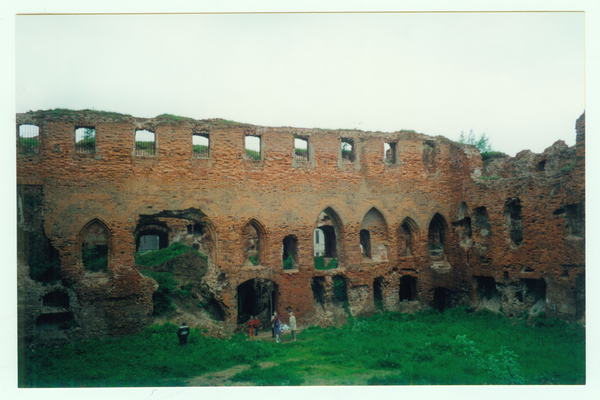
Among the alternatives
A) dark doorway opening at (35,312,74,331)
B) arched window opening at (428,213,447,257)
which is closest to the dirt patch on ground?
dark doorway opening at (35,312,74,331)

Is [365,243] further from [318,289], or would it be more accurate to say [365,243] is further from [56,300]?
[56,300]

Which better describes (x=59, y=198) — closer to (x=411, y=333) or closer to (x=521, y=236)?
(x=411, y=333)

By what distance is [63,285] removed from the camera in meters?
13.1

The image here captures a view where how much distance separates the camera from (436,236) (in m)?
18.7

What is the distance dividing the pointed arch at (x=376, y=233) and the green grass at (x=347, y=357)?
3.22 metres

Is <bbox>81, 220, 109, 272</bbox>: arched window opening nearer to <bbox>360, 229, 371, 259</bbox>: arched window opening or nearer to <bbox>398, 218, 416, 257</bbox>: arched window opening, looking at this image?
<bbox>360, 229, 371, 259</bbox>: arched window opening

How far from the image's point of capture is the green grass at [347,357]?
386 inches

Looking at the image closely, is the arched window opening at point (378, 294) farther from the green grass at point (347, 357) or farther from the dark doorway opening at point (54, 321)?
the dark doorway opening at point (54, 321)

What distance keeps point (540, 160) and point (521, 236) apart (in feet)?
10.9

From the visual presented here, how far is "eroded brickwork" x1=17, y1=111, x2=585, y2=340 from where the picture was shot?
13156 millimetres

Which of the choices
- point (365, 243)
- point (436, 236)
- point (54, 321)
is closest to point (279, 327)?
point (365, 243)

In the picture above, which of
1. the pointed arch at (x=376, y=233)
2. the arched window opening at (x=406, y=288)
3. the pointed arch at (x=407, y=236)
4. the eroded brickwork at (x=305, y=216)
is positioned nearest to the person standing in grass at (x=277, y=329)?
the eroded brickwork at (x=305, y=216)

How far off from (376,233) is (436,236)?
11.4ft

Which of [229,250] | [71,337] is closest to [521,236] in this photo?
[229,250]
